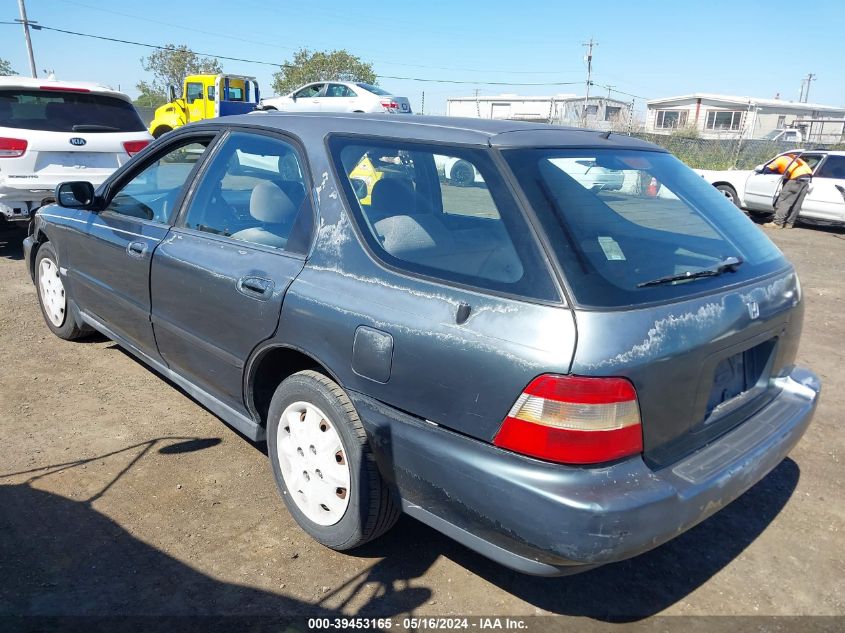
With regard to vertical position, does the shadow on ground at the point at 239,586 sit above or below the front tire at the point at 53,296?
below

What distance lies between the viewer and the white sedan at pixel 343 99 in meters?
20.8

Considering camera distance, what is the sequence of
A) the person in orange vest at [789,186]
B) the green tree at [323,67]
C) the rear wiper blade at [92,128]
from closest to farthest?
the rear wiper blade at [92,128], the person in orange vest at [789,186], the green tree at [323,67]

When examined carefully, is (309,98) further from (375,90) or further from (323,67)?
(323,67)

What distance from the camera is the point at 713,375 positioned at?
7.50ft

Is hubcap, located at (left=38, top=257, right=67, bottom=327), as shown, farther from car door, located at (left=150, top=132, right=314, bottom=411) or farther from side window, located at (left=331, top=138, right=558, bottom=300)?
side window, located at (left=331, top=138, right=558, bottom=300)

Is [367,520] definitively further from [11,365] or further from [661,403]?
[11,365]

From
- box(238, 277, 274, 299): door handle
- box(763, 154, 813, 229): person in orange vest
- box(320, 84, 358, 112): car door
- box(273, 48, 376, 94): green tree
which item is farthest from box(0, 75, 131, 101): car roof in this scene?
box(273, 48, 376, 94): green tree

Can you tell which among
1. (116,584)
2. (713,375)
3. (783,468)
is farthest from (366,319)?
(783,468)

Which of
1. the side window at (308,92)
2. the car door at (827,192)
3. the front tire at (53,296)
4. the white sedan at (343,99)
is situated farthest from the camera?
the side window at (308,92)

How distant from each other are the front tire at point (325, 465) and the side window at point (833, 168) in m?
13.7

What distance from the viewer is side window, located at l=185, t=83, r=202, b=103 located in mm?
24422

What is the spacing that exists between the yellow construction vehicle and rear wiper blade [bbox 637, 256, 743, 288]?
22299 mm

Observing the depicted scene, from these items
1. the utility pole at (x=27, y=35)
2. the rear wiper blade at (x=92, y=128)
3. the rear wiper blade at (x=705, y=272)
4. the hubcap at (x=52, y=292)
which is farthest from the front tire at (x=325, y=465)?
the utility pole at (x=27, y=35)

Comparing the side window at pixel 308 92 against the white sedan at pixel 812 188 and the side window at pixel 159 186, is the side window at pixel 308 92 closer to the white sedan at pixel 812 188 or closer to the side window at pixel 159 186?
the white sedan at pixel 812 188
